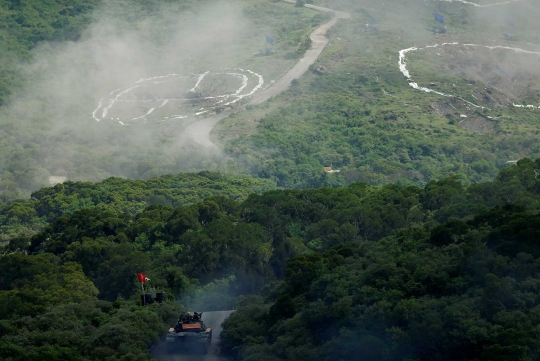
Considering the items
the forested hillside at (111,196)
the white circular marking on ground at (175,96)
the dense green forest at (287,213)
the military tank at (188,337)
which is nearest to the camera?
the dense green forest at (287,213)

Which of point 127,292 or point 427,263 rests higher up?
point 427,263

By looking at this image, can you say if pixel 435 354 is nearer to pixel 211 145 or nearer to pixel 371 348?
pixel 371 348

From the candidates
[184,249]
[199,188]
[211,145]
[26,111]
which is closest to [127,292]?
[184,249]

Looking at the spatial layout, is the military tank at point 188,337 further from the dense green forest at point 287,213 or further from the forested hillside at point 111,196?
the forested hillside at point 111,196

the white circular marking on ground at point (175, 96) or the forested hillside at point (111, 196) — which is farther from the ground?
the forested hillside at point (111, 196)

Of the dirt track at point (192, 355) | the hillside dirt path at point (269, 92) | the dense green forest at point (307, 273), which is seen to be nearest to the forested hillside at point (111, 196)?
the dense green forest at point (307, 273)

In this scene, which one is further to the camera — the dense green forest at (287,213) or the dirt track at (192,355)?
the dirt track at (192,355)

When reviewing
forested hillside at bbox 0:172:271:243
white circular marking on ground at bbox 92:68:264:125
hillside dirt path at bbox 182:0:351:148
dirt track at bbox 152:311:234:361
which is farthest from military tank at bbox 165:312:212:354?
white circular marking on ground at bbox 92:68:264:125
